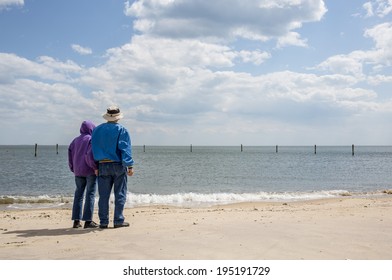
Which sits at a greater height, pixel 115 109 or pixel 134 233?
pixel 115 109

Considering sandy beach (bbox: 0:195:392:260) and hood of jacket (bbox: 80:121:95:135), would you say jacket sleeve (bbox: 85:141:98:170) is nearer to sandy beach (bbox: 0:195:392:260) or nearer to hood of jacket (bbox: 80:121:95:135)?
hood of jacket (bbox: 80:121:95:135)

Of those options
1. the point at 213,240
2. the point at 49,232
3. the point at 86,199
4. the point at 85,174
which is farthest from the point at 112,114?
the point at 213,240

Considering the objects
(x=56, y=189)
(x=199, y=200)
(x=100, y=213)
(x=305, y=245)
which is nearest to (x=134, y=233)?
(x=100, y=213)

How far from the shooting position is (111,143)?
5.89 meters

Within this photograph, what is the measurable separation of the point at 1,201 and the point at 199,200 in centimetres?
726

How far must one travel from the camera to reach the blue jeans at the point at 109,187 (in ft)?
19.6

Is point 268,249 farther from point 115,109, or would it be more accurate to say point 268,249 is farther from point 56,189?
point 56,189

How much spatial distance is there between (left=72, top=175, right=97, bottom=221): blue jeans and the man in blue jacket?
0.94 ft

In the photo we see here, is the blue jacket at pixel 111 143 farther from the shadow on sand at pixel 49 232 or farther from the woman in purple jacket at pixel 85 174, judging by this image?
the shadow on sand at pixel 49 232

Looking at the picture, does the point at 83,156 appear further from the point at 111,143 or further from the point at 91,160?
the point at 111,143

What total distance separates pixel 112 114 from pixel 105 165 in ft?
2.79

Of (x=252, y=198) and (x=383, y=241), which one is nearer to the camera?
(x=383, y=241)

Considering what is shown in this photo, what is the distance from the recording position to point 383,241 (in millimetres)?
4664

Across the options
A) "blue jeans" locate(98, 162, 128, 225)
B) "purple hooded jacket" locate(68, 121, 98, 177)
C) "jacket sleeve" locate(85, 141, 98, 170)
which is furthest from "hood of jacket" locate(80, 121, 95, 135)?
"blue jeans" locate(98, 162, 128, 225)
